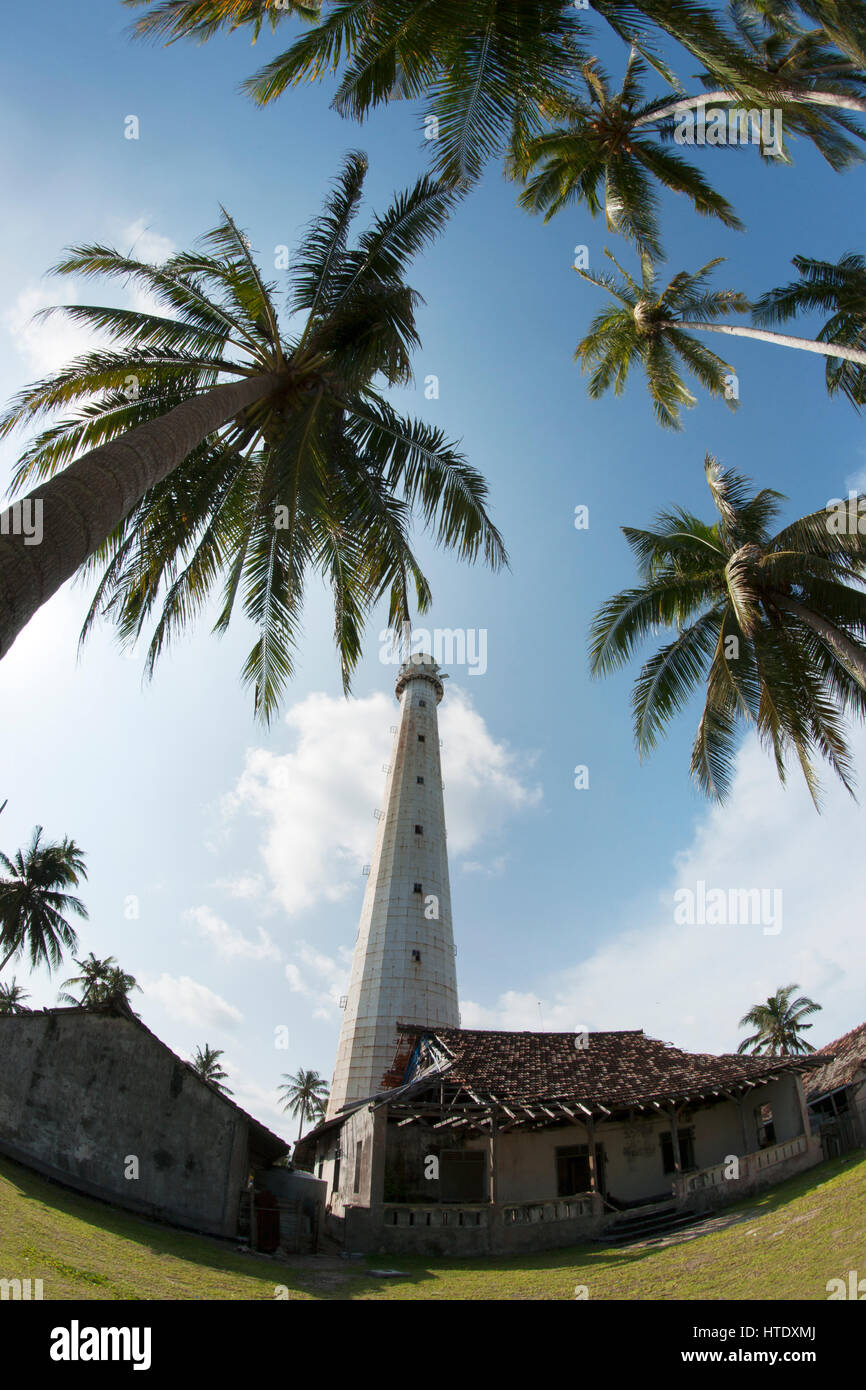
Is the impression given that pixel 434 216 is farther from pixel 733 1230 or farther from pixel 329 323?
pixel 733 1230

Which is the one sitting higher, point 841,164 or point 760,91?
point 841,164

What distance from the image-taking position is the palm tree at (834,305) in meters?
14.8

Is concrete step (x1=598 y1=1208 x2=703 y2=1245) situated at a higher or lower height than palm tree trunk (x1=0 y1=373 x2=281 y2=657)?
lower

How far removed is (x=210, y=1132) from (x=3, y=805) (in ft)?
45.4

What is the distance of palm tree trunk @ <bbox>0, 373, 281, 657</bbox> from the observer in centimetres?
492

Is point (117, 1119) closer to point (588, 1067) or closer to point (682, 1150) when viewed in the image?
point (588, 1067)

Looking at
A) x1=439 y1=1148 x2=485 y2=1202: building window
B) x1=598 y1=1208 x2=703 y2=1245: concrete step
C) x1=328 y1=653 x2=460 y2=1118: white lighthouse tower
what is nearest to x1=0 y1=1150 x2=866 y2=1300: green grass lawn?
x1=598 y1=1208 x2=703 y2=1245: concrete step

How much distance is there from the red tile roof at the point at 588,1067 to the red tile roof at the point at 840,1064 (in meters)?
1.89

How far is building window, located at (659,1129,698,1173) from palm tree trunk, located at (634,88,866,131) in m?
24.0

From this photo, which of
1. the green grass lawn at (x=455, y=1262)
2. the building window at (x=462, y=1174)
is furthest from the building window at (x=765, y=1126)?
the building window at (x=462, y=1174)

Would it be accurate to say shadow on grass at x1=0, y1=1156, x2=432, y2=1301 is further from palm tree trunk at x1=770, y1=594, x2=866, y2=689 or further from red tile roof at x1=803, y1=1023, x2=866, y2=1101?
red tile roof at x1=803, y1=1023, x2=866, y2=1101
